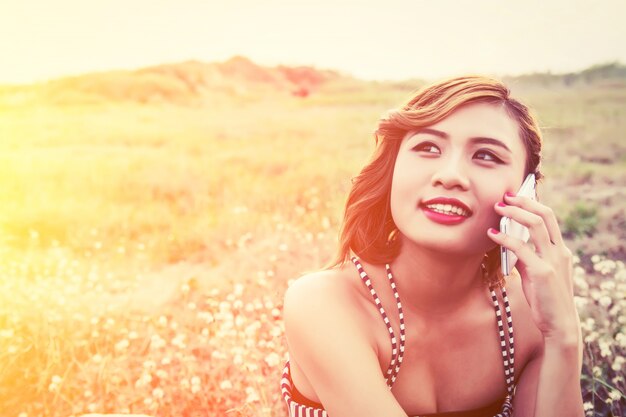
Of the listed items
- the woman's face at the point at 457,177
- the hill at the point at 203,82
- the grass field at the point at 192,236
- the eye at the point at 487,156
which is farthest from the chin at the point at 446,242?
the hill at the point at 203,82

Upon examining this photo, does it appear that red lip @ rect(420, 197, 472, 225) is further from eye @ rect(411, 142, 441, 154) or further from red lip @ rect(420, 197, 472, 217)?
eye @ rect(411, 142, 441, 154)

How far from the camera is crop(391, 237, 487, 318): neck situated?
249cm

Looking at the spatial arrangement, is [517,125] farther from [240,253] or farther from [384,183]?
[240,253]

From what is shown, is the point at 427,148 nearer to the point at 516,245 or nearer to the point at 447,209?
the point at 447,209

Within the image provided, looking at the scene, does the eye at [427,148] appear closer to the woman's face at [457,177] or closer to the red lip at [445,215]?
the woman's face at [457,177]

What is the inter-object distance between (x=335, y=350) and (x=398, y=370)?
0.38 meters

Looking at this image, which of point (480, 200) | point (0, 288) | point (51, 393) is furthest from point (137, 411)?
point (480, 200)

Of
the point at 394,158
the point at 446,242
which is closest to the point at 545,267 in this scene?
the point at 446,242

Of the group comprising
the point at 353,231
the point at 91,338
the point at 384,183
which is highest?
the point at 384,183

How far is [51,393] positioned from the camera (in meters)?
3.82

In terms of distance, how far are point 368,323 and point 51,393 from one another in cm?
231

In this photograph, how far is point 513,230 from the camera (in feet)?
7.61

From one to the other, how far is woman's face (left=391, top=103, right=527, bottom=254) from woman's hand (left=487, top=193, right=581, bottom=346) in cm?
8

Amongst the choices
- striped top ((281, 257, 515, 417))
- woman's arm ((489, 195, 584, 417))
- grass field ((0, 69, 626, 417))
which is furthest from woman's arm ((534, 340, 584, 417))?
grass field ((0, 69, 626, 417))
